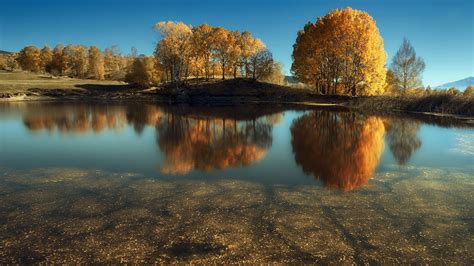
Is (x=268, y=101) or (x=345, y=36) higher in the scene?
(x=345, y=36)

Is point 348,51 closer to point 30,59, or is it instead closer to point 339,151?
point 339,151

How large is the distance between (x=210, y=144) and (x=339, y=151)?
25.5 feet

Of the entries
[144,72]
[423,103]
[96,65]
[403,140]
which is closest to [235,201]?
[403,140]

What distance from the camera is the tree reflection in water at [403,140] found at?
18834 millimetres

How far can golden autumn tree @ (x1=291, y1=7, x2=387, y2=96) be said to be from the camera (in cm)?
5406

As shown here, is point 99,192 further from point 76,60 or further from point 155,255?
point 76,60

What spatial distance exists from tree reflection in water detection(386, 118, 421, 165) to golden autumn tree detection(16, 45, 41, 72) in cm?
12822

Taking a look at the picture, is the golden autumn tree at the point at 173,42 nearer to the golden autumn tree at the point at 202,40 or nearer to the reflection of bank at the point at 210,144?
the golden autumn tree at the point at 202,40

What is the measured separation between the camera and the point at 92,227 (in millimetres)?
9086

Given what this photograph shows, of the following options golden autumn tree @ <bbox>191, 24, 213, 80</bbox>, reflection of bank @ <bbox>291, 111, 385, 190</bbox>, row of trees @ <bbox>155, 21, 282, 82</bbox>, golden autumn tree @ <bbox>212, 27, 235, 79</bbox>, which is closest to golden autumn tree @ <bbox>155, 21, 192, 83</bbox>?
row of trees @ <bbox>155, 21, 282, 82</bbox>

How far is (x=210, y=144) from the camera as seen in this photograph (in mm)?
21641

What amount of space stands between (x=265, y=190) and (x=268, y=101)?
58.5m

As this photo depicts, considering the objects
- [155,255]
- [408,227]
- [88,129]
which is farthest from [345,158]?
[88,129]

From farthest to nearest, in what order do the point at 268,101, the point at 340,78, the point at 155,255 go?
the point at 268,101, the point at 340,78, the point at 155,255
